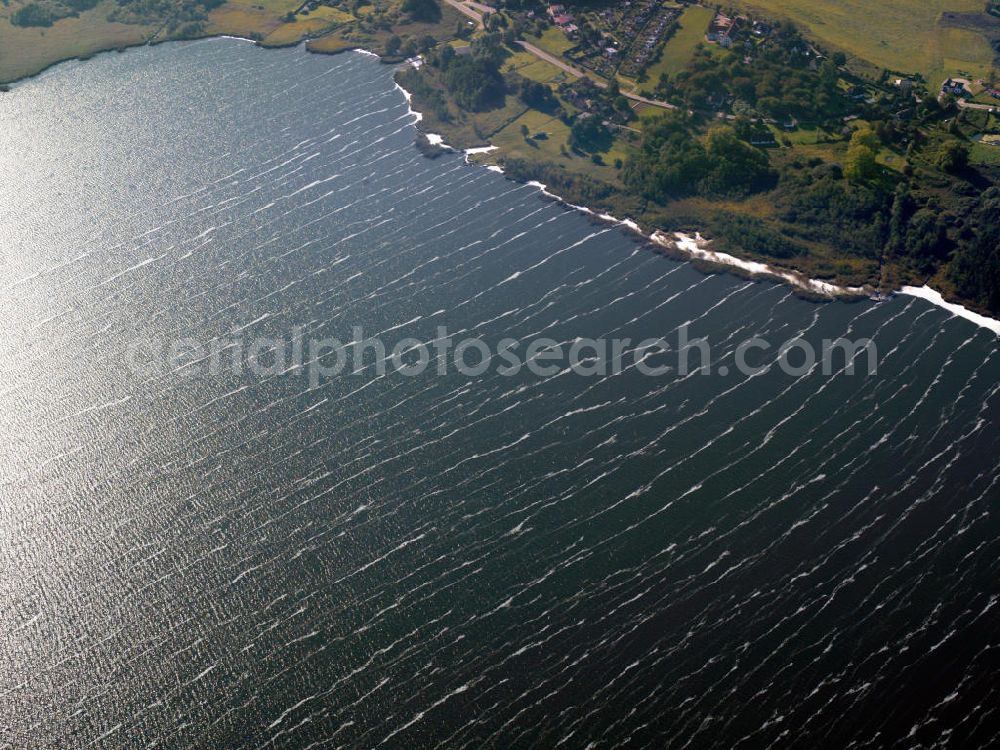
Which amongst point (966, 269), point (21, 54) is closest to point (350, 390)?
point (966, 269)

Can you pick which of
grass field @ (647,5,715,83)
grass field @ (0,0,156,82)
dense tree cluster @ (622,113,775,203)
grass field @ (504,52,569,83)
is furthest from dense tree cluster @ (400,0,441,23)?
dense tree cluster @ (622,113,775,203)

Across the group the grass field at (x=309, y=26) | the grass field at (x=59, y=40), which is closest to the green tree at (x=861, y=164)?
the grass field at (x=309, y=26)

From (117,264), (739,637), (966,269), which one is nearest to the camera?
(739,637)

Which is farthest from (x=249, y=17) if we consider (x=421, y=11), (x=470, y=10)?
(x=470, y=10)

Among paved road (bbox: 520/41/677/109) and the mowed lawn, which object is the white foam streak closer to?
paved road (bbox: 520/41/677/109)

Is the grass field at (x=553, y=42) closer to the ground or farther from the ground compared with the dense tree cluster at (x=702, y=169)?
farther from the ground

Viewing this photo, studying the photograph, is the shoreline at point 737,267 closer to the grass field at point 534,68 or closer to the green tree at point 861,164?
the green tree at point 861,164

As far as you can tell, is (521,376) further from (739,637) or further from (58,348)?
(58,348)

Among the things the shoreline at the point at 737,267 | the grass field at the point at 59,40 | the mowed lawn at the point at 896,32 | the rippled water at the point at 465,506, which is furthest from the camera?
the grass field at the point at 59,40

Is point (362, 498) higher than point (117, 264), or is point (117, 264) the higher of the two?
point (117, 264)
